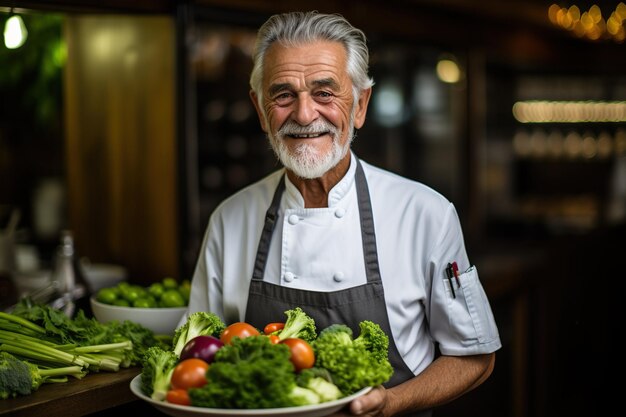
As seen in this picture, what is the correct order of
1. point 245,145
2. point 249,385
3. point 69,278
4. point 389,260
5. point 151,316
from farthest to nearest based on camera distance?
point 245,145, point 69,278, point 151,316, point 389,260, point 249,385

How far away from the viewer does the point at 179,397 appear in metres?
1.89

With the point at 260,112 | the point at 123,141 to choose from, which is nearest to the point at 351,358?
the point at 260,112

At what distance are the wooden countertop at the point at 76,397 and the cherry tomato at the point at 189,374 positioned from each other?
525 mm

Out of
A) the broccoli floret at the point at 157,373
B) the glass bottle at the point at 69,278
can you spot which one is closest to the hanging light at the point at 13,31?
the glass bottle at the point at 69,278

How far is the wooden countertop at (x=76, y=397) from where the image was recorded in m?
2.21

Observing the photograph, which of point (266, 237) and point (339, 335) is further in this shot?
point (266, 237)

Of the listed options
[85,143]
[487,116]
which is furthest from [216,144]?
[487,116]

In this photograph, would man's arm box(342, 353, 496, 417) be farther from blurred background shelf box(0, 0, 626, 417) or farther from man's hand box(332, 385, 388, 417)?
blurred background shelf box(0, 0, 626, 417)

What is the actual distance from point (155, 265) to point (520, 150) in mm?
6785

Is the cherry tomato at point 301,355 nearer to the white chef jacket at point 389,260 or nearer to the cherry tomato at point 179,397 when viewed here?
the cherry tomato at point 179,397

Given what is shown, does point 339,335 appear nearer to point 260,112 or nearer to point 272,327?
point 272,327

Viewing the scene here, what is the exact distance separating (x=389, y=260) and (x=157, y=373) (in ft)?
2.66

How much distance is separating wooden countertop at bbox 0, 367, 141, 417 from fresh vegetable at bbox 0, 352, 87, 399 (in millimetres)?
20

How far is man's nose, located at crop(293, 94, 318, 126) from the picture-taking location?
2.35 m
